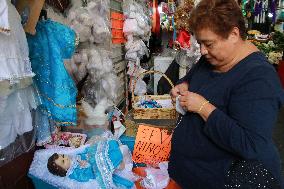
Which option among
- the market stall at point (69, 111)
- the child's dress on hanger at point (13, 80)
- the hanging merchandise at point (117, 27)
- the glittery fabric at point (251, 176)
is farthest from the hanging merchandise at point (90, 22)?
the glittery fabric at point (251, 176)

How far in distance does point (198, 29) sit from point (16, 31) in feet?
3.27

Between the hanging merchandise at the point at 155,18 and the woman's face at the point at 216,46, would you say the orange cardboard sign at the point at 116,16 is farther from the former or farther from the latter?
the woman's face at the point at 216,46

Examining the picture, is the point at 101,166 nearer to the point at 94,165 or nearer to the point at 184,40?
the point at 94,165

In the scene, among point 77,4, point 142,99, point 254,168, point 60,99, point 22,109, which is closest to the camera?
point 254,168

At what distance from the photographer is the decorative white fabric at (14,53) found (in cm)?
151

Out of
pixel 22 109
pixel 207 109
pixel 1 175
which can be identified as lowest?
pixel 1 175

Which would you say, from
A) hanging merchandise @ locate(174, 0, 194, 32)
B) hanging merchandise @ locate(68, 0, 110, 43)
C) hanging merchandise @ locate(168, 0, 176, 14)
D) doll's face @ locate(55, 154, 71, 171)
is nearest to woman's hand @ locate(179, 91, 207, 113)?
doll's face @ locate(55, 154, 71, 171)

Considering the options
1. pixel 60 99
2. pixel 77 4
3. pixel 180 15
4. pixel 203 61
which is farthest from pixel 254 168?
pixel 180 15

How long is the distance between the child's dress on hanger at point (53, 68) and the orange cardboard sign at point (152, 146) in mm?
708

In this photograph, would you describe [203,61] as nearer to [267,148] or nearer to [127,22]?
[267,148]

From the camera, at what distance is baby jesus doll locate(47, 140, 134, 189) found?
7.04 feet

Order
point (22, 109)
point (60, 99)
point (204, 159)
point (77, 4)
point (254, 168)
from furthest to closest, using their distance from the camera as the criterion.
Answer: point (77, 4), point (60, 99), point (22, 109), point (204, 159), point (254, 168)

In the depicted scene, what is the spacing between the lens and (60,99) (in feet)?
6.91

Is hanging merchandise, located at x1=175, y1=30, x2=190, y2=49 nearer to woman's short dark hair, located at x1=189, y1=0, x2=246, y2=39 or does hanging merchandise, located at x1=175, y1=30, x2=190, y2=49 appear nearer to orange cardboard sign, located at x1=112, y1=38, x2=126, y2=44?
orange cardboard sign, located at x1=112, y1=38, x2=126, y2=44
